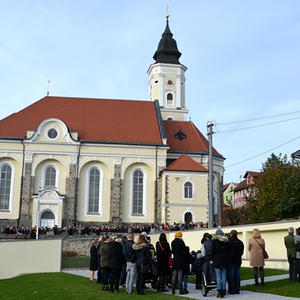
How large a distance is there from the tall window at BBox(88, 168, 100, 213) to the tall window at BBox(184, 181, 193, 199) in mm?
8686

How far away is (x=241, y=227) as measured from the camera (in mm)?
18875

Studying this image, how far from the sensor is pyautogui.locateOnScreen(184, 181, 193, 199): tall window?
42531mm

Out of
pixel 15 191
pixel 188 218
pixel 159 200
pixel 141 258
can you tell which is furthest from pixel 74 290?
pixel 15 191

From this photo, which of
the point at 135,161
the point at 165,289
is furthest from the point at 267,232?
the point at 135,161

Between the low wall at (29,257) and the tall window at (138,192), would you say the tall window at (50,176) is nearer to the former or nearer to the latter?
the tall window at (138,192)

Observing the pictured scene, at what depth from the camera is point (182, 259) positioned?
12.7 meters

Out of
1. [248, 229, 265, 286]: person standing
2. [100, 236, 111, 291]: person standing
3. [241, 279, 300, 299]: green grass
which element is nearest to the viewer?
[241, 279, 300, 299]: green grass

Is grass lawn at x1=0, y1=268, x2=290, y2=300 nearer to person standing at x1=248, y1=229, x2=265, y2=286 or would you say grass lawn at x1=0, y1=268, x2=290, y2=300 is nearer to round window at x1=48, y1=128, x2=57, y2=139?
person standing at x1=248, y1=229, x2=265, y2=286

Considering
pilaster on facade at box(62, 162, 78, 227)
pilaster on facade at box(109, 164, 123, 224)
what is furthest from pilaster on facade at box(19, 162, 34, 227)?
pilaster on facade at box(109, 164, 123, 224)

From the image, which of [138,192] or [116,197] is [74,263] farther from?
[138,192]

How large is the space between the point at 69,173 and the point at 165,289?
30990 millimetres

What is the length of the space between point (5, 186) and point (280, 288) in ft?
115

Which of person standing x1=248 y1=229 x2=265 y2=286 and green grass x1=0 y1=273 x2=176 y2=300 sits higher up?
person standing x1=248 y1=229 x2=265 y2=286

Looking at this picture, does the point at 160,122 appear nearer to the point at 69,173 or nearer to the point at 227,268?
the point at 69,173
